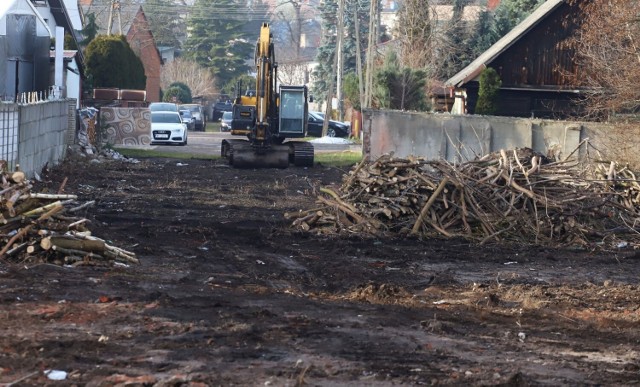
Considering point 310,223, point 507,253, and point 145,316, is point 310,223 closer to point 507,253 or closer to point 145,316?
point 507,253

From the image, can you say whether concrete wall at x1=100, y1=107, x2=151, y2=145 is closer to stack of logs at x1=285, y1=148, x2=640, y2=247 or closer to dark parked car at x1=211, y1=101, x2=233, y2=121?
stack of logs at x1=285, y1=148, x2=640, y2=247

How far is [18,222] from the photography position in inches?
477

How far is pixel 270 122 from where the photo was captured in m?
33.8

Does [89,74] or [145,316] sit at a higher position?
[89,74]

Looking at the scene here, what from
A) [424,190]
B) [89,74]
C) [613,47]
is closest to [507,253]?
[424,190]

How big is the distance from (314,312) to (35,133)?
53.1 ft

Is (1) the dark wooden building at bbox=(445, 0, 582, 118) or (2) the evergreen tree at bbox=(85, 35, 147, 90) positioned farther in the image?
(2) the evergreen tree at bbox=(85, 35, 147, 90)

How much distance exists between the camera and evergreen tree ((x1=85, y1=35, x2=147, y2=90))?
53.3 m

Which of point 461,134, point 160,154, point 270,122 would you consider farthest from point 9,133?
point 160,154

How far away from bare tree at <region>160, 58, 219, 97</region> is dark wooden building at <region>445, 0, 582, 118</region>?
2120 inches

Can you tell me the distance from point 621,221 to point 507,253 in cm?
315

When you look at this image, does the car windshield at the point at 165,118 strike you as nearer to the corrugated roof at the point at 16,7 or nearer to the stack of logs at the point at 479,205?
the corrugated roof at the point at 16,7

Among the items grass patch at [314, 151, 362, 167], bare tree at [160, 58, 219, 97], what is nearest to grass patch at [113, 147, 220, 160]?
grass patch at [314, 151, 362, 167]

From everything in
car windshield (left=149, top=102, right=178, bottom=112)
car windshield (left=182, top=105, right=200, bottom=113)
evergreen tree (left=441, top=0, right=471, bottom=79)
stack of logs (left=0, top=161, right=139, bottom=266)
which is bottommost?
stack of logs (left=0, top=161, right=139, bottom=266)
